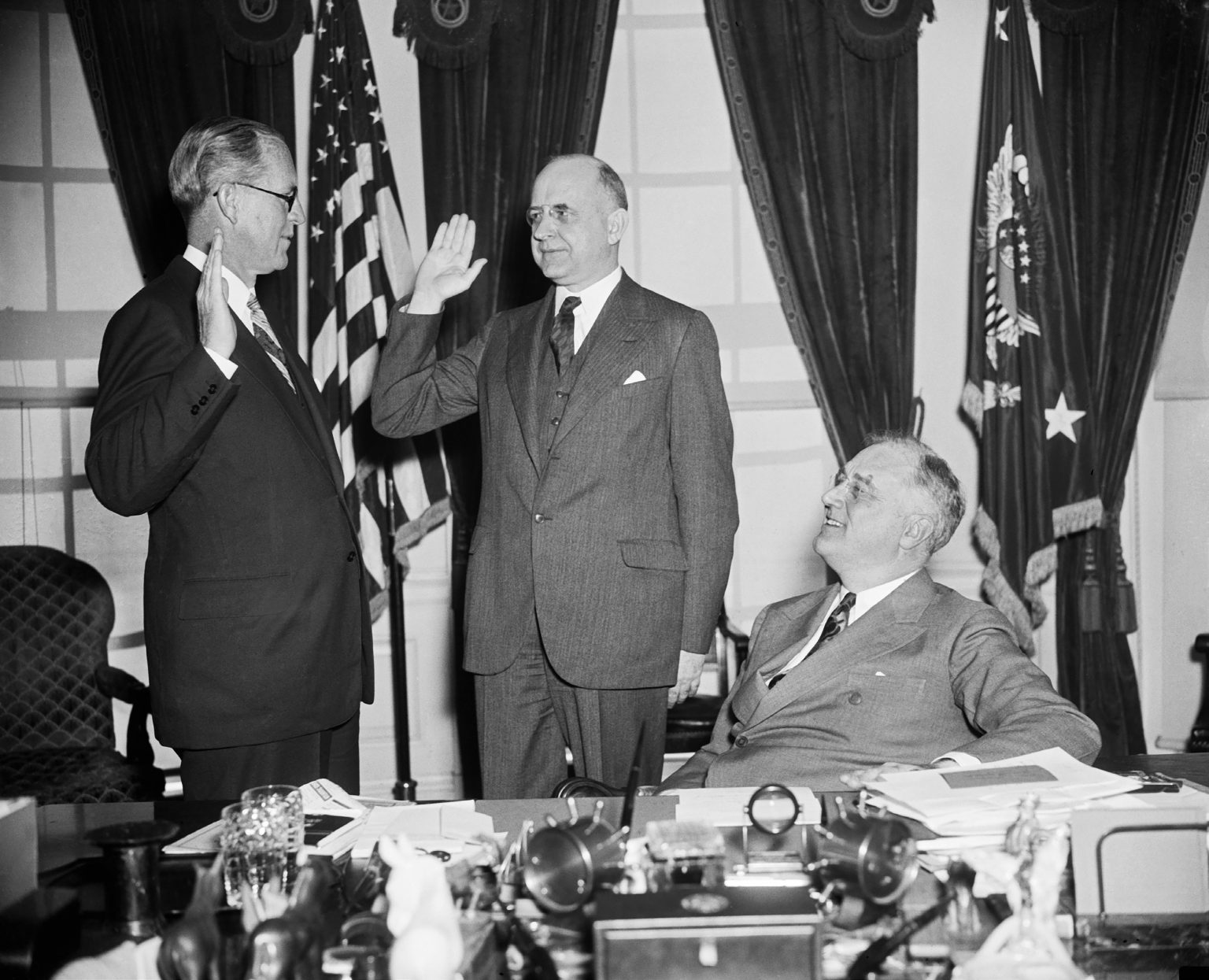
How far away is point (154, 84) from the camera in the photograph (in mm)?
4348

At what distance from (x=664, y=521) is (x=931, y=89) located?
8.27 ft

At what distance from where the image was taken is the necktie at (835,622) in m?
2.46

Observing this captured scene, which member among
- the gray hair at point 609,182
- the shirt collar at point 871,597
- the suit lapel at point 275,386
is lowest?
the shirt collar at point 871,597

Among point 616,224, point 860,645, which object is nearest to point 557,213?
point 616,224

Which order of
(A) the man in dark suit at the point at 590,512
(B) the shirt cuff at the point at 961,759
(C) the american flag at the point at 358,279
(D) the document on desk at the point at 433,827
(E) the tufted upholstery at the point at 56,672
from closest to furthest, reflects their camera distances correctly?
(D) the document on desk at the point at 433,827 → (B) the shirt cuff at the point at 961,759 → (A) the man in dark suit at the point at 590,512 → (E) the tufted upholstery at the point at 56,672 → (C) the american flag at the point at 358,279

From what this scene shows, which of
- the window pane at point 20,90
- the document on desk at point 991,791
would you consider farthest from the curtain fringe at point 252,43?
the document on desk at point 991,791

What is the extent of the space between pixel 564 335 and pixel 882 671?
1.14m

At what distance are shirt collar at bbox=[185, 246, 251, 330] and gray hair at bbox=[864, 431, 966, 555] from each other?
4.36 feet

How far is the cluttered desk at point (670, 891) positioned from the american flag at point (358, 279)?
261 centimetres

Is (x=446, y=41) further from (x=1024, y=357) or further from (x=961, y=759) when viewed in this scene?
(x=961, y=759)

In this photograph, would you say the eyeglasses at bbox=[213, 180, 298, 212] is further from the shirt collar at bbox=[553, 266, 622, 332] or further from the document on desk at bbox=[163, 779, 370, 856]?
the document on desk at bbox=[163, 779, 370, 856]

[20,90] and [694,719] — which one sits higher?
[20,90]

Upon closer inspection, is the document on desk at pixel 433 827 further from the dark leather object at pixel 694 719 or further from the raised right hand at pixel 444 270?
the dark leather object at pixel 694 719

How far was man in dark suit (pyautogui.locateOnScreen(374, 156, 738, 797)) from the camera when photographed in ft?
9.37
